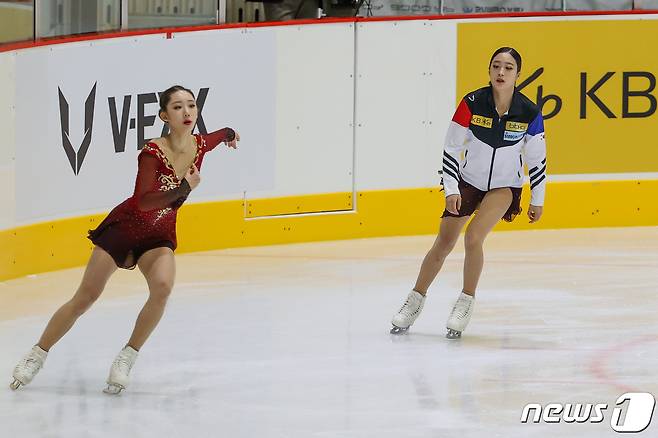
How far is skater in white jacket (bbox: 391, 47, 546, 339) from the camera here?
8.16 meters

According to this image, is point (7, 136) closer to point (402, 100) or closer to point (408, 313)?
point (408, 313)

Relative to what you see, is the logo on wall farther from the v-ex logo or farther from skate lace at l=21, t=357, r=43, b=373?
skate lace at l=21, t=357, r=43, b=373

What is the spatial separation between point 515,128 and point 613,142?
4483 mm

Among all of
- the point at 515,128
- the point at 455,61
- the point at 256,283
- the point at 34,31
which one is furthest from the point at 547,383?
the point at 455,61

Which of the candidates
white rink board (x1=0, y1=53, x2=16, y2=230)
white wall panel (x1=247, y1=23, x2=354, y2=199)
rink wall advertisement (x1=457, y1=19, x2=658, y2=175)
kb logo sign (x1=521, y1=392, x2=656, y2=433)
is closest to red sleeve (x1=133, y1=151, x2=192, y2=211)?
kb logo sign (x1=521, y1=392, x2=656, y2=433)

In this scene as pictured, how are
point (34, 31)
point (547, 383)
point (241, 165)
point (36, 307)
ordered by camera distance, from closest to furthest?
point (547, 383)
point (36, 307)
point (34, 31)
point (241, 165)

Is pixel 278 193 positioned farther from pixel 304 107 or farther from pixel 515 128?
pixel 515 128

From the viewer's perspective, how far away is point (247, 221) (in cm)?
1135

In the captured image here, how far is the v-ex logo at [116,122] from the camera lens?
32.8 feet

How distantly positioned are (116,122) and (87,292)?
358 cm

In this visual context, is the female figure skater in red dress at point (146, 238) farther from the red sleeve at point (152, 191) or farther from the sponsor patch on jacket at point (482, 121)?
the sponsor patch on jacket at point (482, 121)

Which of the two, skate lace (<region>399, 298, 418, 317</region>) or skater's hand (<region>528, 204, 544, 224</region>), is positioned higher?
skater's hand (<region>528, 204, 544, 224</region>)

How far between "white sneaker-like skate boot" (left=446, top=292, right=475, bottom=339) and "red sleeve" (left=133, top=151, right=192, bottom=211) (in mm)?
2002

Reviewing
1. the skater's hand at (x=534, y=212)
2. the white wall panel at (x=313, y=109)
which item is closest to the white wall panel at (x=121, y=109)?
the white wall panel at (x=313, y=109)
